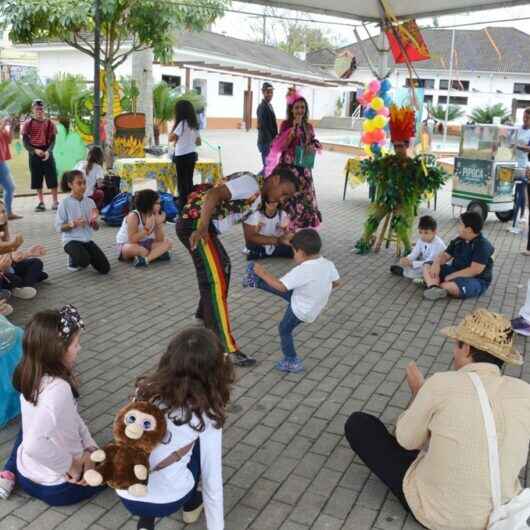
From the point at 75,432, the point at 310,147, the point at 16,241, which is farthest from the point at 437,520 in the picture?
the point at 310,147

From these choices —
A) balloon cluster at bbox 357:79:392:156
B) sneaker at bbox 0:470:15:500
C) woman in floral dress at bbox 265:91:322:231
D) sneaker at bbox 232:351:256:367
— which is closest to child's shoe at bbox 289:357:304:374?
sneaker at bbox 232:351:256:367

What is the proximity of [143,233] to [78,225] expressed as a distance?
732 millimetres

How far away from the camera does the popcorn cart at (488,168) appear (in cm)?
971

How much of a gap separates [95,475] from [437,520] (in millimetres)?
1447

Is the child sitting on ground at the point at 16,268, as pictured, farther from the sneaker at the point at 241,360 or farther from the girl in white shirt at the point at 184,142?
the girl in white shirt at the point at 184,142

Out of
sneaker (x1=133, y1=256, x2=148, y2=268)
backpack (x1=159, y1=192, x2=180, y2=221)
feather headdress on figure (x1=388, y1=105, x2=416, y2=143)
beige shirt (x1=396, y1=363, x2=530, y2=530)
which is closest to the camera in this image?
beige shirt (x1=396, y1=363, x2=530, y2=530)

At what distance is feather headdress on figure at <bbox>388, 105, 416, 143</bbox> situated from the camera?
7.35m

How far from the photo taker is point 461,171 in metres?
10.1

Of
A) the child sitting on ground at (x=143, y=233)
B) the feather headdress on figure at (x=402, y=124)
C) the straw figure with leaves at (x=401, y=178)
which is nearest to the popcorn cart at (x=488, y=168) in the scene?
the straw figure with leaves at (x=401, y=178)

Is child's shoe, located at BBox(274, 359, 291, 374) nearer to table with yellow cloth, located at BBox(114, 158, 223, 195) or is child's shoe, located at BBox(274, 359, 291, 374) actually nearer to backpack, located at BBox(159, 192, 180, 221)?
backpack, located at BBox(159, 192, 180, 221)

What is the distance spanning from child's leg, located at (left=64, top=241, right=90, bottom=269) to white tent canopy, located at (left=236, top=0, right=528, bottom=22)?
12.8 ft

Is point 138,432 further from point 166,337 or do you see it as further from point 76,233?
point 76,233

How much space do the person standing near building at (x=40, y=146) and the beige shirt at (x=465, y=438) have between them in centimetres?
833

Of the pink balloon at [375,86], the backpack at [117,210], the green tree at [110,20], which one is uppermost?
the green tree at [110,20]
